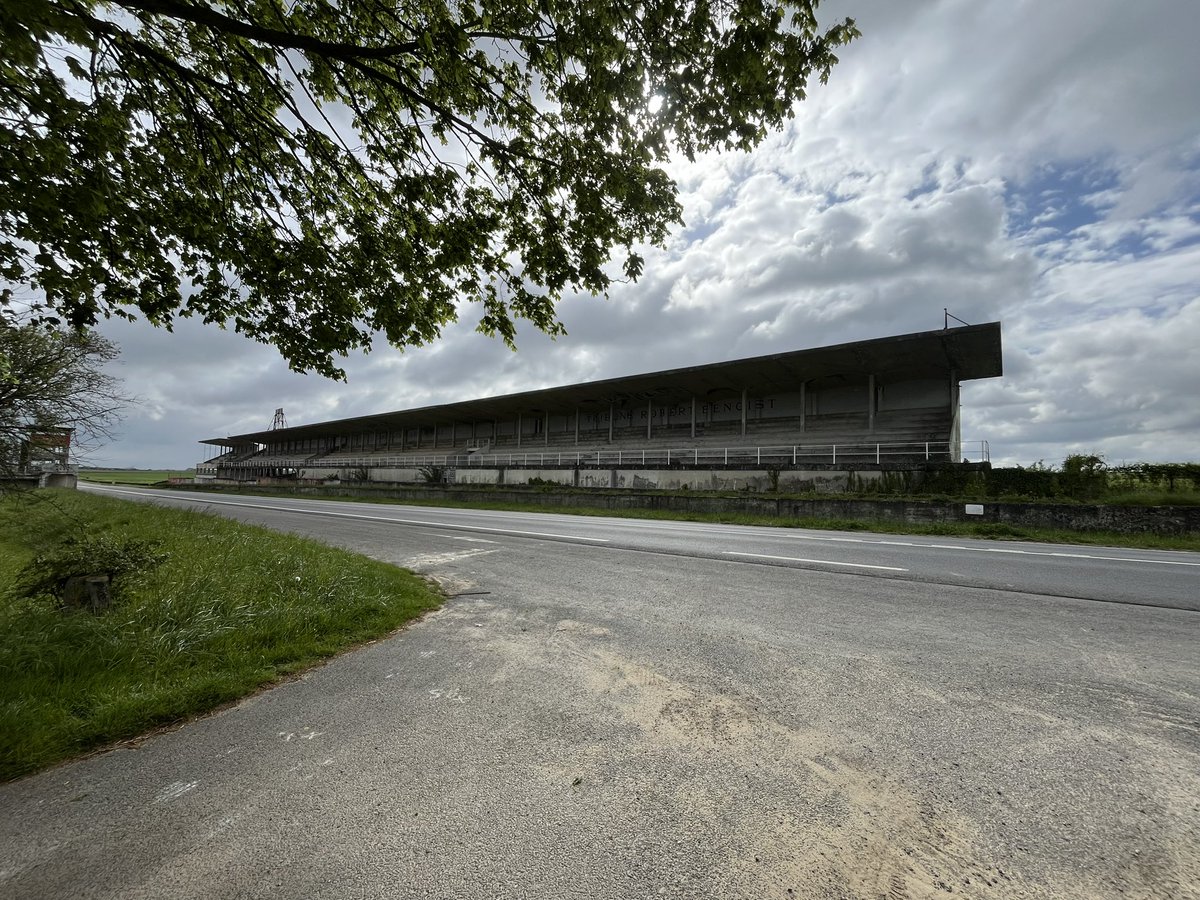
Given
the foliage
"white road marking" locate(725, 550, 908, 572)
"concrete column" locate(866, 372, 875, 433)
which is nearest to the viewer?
the foliage

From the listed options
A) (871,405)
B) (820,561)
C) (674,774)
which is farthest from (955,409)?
(674,774)

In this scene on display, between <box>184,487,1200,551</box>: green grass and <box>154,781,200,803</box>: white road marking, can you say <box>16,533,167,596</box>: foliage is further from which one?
<box>184,487,1200,551</box>: green grass

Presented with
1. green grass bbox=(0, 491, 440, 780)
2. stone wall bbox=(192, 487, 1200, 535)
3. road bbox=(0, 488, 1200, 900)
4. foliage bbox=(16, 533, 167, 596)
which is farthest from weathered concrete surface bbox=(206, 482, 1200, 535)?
A: foliage bbox=(16, 533, 167, 596)

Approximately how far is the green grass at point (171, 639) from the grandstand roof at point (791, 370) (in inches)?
930

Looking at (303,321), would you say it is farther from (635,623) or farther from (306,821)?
(306,821)

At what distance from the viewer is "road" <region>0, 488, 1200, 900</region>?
6.05 ft

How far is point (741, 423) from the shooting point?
3141 cm

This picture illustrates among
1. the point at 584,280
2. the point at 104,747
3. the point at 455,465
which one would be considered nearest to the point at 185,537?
the point at 104,747

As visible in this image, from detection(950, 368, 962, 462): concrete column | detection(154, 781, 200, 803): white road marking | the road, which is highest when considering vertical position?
detection(950, 368, 962, 462): concrete column

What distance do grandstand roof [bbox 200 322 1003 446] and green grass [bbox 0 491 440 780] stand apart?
2361cm

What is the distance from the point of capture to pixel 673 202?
18.8 ft

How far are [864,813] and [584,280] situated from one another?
5.89 m

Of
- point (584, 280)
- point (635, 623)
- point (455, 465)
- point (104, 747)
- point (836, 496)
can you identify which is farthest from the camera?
point (455, 465)

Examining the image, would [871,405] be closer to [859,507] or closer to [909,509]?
[859,507]
